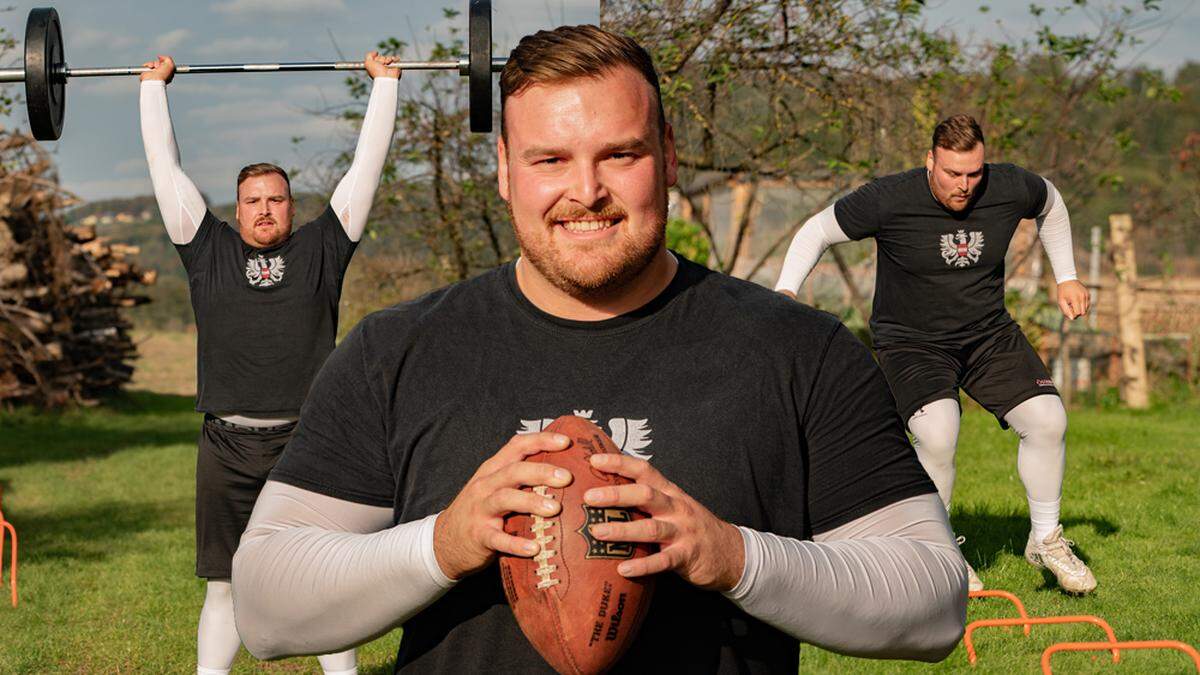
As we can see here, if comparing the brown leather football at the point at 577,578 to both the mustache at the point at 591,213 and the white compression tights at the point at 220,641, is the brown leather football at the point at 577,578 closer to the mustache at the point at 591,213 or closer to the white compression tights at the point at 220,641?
the mustache at the point at 591,213

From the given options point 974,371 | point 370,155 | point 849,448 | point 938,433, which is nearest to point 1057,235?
point 974,371

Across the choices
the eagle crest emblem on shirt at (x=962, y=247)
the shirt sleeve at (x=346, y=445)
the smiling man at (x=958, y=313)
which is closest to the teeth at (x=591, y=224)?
the shirt sleeve at (x=346, y=445)

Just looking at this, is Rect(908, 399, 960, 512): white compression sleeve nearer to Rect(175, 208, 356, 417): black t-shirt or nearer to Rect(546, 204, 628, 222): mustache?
Rect(175, 208, 356, 417): black t-shirt

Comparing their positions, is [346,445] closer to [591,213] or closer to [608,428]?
[608,428]

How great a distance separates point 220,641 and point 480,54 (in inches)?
104

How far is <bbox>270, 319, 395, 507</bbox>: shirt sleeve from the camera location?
2.35 metres

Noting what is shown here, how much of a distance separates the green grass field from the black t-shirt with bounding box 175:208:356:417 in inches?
60.4

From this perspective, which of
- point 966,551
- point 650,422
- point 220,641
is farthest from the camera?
point 966,551

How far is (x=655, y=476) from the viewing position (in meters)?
1.99

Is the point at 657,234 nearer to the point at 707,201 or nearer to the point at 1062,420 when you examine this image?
the point at 1062,420

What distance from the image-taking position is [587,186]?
2.27 m

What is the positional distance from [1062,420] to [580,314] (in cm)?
513

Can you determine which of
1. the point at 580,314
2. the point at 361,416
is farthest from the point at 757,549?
the point at 361,416

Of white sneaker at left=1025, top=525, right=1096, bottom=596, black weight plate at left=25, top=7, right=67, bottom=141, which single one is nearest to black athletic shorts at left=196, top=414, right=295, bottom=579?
black weight plate at left=25, top=7, right=67, bottom=141
